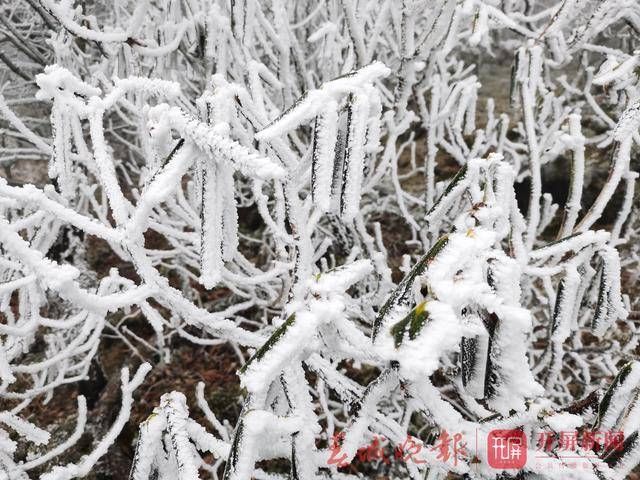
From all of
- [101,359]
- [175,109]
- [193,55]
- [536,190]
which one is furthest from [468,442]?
[101,359]

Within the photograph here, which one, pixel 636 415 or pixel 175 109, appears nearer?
pixel 175 109

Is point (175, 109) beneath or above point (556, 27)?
beneath

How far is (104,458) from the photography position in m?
2.87

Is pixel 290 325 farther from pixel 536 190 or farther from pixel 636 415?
pixel 536 190

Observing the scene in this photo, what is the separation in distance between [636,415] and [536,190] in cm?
107

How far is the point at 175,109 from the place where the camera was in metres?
0.82

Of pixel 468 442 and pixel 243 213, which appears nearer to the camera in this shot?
pixel 468 442

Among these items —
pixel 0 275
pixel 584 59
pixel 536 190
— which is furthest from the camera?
pixel 584 59

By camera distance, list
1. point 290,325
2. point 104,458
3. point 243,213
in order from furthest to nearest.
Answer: point 243,213 → point 104,458 → point 290,325

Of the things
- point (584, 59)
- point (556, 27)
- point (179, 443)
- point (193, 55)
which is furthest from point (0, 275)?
point (584, 59)

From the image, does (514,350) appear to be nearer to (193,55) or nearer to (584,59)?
(193,55)

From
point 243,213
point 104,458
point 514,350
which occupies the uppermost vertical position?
point 514,350

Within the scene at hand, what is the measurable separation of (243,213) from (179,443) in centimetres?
502

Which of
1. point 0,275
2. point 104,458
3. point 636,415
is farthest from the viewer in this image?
point 104,458
